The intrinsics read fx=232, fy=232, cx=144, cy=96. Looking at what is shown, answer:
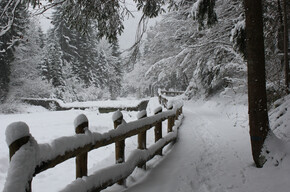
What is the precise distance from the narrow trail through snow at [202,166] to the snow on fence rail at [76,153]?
471 millimetres

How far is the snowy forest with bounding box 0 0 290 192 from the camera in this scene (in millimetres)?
4301

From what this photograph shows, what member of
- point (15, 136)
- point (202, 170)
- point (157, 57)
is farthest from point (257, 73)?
point (157, 57)

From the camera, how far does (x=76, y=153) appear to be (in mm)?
2627

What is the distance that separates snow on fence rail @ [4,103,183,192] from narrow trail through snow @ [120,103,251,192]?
47 centimetres

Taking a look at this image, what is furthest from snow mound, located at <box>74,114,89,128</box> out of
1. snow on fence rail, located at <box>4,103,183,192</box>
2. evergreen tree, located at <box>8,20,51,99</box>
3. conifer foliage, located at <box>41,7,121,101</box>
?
conifer foliage, located at <box>41,7,121,101</box>

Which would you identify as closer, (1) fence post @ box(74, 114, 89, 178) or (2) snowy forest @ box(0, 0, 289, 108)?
(1) fence post @ box(74, 114, 89, 178)

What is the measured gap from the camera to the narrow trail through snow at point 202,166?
3.78m

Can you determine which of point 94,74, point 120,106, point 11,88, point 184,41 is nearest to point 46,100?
point 11,88

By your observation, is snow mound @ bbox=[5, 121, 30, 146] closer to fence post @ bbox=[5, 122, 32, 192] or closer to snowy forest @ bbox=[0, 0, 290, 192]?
fence post @ bbox=[5, 122, 32, 192]

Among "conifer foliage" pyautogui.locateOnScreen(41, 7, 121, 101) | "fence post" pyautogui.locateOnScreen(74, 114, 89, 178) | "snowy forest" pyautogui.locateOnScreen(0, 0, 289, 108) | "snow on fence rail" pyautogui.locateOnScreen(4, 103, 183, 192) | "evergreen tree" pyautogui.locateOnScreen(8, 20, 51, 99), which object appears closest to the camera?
"snow on fence rail" pyautogui.locateOnScreen(4, 103, 183, 192)

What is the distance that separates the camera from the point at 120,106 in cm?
1778

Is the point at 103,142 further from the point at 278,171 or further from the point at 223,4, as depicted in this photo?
the point at 223,4

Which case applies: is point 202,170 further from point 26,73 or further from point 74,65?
point 74,65

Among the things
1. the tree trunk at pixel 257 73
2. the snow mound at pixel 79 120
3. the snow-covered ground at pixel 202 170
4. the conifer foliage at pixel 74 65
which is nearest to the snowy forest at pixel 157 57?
the conifer foliage at pixel 74 65
